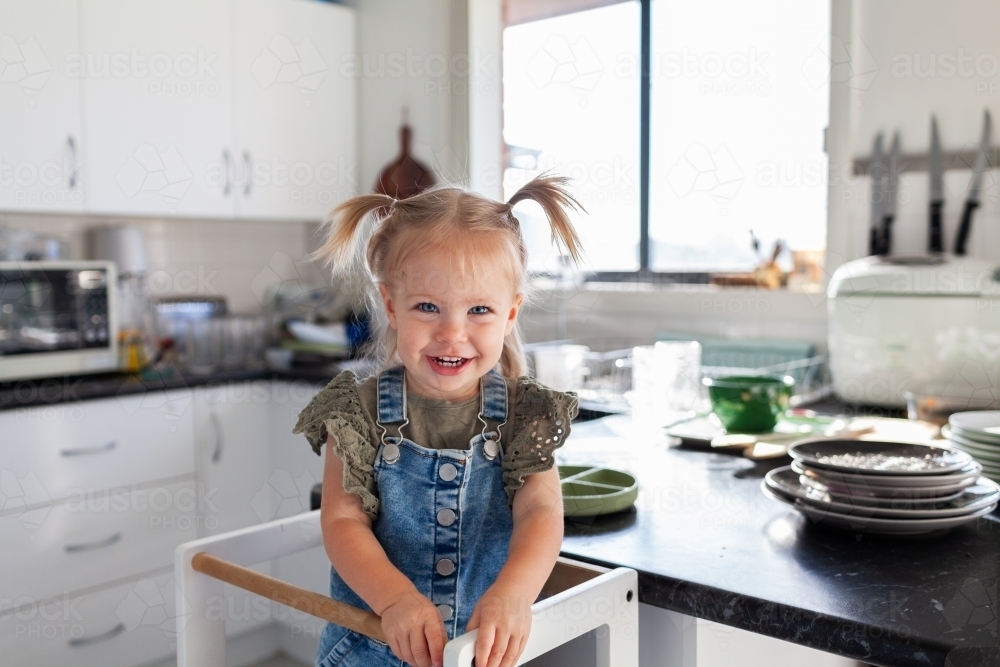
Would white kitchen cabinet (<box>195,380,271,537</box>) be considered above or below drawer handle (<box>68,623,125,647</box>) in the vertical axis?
above

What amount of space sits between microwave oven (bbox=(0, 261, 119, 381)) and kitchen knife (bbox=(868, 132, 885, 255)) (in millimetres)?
2000

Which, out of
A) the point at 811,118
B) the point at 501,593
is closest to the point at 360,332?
the point at 811,118

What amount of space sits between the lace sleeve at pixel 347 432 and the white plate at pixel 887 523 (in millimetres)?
476

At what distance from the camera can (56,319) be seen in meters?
2.41

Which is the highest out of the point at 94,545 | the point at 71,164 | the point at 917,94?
the point at 917,94

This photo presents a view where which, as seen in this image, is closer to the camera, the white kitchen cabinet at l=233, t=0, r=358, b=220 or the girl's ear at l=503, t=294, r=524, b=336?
the girl's ear at l=503, t=294, r=524, b=336

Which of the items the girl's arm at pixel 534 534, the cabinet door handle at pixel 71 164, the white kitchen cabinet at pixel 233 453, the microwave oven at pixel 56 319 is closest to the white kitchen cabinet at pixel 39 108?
the cabinet door handle at pixel 71 164

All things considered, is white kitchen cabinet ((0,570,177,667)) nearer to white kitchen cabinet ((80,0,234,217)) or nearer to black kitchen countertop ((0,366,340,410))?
black kitchen countertop ((0,366,340,410))

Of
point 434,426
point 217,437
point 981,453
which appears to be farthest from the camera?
point 217,437

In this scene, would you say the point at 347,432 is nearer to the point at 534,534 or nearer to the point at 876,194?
the point at 534,534

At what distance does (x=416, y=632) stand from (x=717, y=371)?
1629 millimetres

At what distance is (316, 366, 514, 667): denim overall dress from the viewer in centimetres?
89

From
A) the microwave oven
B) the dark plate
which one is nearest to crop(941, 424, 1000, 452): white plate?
the dark plate

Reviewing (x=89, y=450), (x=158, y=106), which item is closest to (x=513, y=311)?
(x=89, y=450)
